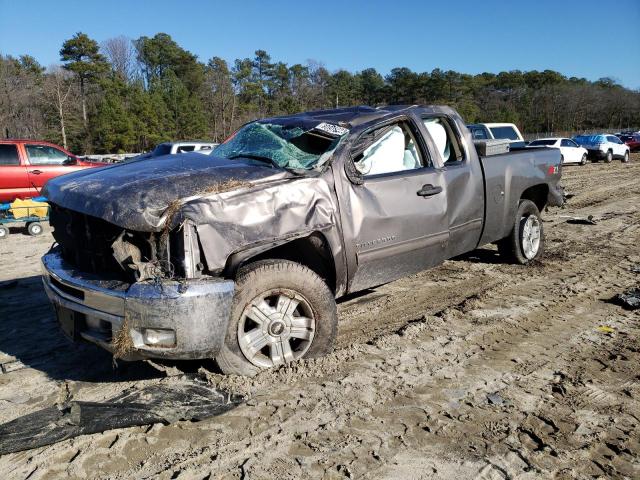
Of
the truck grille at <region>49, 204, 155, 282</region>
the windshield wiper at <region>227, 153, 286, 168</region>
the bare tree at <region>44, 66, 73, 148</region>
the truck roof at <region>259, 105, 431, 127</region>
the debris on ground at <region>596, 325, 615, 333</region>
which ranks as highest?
the bare tree at <region>44, 66, 73, 148</region>

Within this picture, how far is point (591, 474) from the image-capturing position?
2.45 m

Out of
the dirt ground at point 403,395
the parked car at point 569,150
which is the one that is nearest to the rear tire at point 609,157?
the parked car at point 569,150

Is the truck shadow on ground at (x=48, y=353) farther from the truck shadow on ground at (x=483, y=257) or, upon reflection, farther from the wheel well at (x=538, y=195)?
the wheel well at (x=538, y=195)

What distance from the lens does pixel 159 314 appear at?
9.77 ft

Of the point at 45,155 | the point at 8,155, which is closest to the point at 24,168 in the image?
the point at 8,155

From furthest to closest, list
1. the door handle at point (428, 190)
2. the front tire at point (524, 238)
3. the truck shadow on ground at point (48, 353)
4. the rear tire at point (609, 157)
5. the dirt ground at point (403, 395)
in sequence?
1. the rear tire at point (609, 157)
2. the front tire at point (524, 238)
3. the door handle at point (428, 190)
4. the truck shadow on ground at point (48, 353)
5. the dirt ground at point (403, 395)

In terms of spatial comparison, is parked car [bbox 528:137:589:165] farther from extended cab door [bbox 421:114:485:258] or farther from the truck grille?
the truck grille

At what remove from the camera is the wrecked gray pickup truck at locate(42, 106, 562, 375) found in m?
3.06

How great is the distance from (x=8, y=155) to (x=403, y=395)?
1195 cm

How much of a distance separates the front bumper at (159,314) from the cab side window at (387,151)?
173 cm

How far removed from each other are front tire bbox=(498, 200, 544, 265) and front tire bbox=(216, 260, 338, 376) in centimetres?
336

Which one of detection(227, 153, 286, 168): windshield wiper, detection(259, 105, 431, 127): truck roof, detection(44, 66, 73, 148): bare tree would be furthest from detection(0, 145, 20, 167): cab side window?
detection(44, 66, 73, 148): bare tree

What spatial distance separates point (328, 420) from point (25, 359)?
102 inches

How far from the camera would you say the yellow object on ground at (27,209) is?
9977mm
